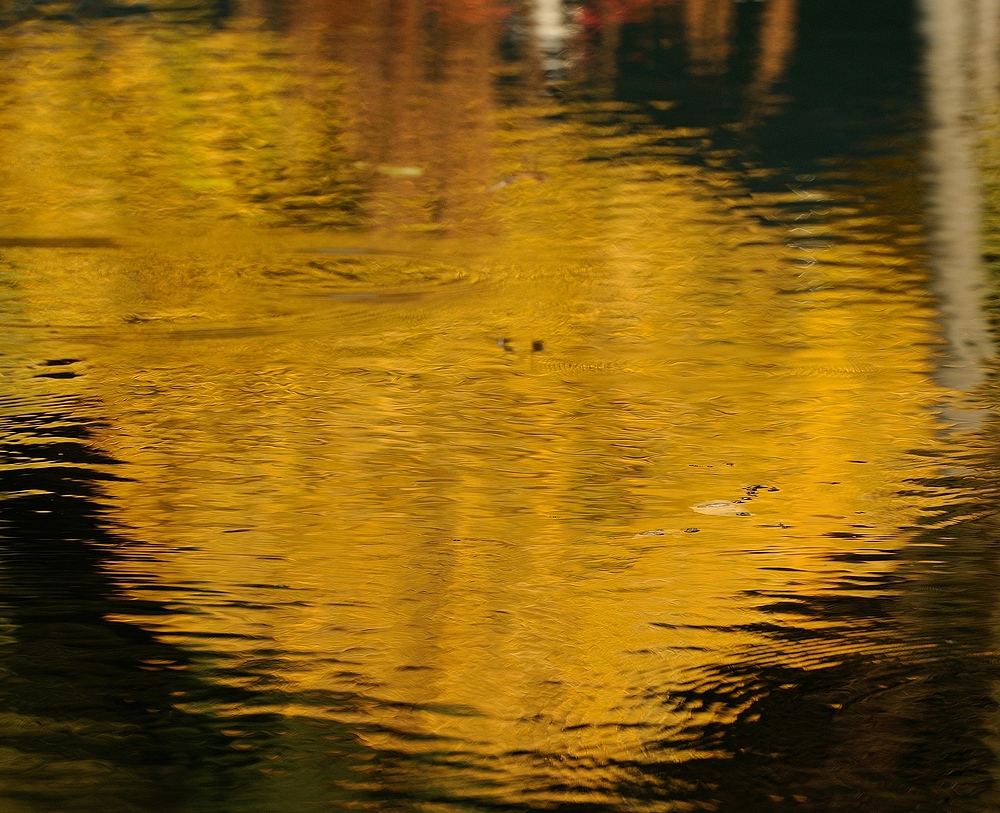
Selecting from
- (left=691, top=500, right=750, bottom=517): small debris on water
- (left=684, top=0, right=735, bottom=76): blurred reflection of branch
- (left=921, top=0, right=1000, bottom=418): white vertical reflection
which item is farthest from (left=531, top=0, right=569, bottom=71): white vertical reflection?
(left=691, top=500, right=750, bottom=517): small debris on water

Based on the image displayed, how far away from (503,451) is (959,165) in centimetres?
336

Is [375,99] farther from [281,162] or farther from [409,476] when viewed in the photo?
[409,476]

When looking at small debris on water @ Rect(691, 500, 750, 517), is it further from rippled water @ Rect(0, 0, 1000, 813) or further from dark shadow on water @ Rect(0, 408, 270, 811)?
Result: dark shadow on water @ Rect(0, 408, 270, 811)

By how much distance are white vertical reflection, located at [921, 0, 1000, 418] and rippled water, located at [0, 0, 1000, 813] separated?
3cm

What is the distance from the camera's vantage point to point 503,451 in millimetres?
3936

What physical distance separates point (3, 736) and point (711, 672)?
1.12 m

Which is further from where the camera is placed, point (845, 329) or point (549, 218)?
point (549, 218)

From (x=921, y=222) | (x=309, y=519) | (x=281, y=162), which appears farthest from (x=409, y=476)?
(x=281, y=162)

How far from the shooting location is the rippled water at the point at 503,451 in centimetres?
261

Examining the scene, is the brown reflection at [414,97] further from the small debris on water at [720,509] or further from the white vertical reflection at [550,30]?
the small debris on water at [720,509]

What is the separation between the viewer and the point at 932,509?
3.54 m

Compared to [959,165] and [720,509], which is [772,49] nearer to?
[959,165]

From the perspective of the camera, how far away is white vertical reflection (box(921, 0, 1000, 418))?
464 cm

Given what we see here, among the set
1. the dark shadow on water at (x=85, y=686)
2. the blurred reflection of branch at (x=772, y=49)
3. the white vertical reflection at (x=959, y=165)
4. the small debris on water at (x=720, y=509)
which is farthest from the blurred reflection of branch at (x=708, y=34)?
the dark shadow on water at (x=85, y=686)
